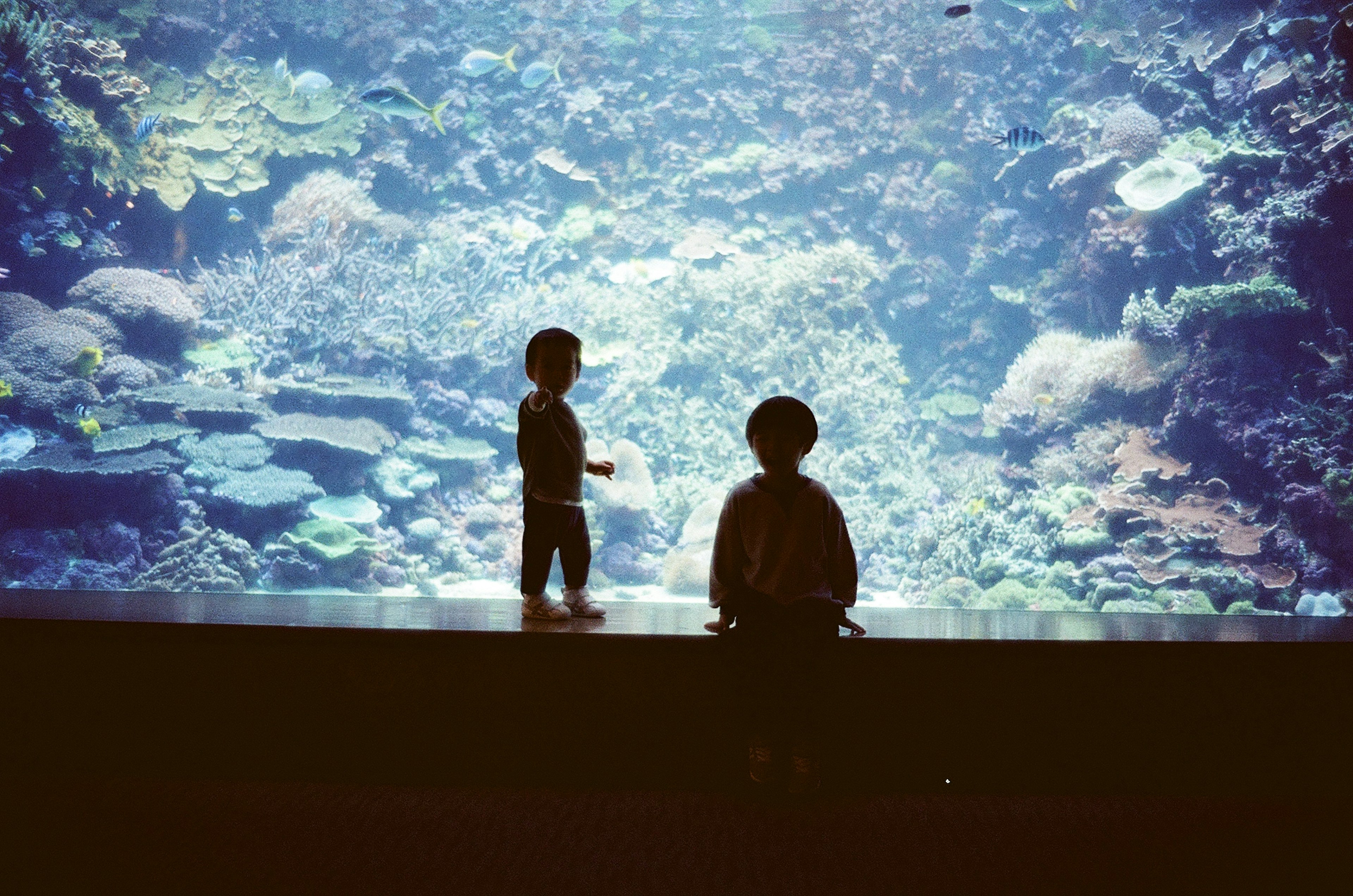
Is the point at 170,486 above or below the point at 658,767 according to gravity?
above

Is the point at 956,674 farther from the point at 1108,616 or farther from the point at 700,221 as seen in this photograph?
the point at 700,221

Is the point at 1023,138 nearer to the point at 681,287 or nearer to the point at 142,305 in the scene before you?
the point at 681,287

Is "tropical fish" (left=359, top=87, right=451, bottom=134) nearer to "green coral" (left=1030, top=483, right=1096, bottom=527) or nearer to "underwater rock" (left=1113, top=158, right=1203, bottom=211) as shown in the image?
"green coral" (left=1030, top=483, right=1096, bottom=527)

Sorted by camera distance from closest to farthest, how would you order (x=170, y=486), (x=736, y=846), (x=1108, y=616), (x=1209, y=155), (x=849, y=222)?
(x=736, y=846), (x=1108, y=616), (x=170, y=486), (x=1209, y=155), (x=849, y=222)

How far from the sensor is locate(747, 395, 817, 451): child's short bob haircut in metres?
1.47

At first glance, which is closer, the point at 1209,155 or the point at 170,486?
the point at 170,486

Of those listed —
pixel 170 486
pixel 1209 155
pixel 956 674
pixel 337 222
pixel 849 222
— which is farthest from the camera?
pixel 849 222

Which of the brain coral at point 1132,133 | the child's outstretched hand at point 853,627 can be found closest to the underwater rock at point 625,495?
the child's outstretched hand at point 853,627

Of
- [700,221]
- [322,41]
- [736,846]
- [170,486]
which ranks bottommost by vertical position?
[736,846]

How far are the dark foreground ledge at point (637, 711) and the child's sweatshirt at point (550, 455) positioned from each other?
42cm

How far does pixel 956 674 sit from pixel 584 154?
11197 mm

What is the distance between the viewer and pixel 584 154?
36.4ft

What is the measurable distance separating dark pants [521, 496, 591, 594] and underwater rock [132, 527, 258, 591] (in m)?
5.97

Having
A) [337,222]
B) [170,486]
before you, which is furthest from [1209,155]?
[170,486]
